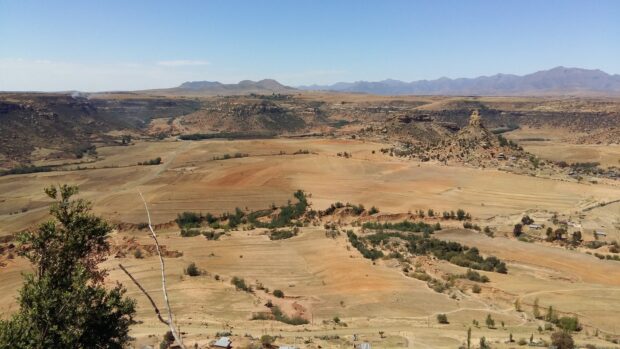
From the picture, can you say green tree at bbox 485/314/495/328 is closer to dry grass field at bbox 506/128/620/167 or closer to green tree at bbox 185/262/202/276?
green tree at bbox 185/262/202/276

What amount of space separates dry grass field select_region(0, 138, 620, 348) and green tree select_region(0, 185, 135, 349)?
28.8 feet

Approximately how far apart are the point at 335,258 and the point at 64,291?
92.2 feet

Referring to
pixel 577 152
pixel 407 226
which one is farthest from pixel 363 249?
pixel 577 152

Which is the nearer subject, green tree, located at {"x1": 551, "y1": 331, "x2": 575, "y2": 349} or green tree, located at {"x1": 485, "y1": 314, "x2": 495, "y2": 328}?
green tree, located at {"x1": 551, "y1": 331, "x2": 575, "y2": 349}

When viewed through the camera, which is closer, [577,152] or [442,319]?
[442,319]

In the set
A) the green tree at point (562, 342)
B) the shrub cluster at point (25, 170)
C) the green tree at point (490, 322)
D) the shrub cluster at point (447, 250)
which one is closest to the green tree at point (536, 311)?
the green tree at point (490, 322)

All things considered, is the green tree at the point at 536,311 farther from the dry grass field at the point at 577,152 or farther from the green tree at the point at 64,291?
the dry grass field at the point at 577,152

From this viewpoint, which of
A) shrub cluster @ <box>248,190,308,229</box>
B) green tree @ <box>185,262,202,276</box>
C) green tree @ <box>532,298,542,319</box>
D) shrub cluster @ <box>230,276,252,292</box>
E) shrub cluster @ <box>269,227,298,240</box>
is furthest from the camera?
shrub cluster @ <box>248,190,308,229</box>

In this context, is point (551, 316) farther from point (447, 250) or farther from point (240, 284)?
point (240, 284)

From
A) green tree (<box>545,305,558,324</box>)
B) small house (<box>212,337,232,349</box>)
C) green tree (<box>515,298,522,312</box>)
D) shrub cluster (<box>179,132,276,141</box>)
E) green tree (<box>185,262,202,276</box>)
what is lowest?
green tree (<box>185,262,202,276</box>)

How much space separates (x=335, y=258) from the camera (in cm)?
3984

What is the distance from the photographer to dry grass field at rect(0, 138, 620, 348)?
1034 inches

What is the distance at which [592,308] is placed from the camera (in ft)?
94.2

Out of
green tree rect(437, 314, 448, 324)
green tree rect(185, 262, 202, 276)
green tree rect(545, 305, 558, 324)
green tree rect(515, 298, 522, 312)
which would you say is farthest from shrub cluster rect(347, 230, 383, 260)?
green tree rect(545, 305, 558, 324)
